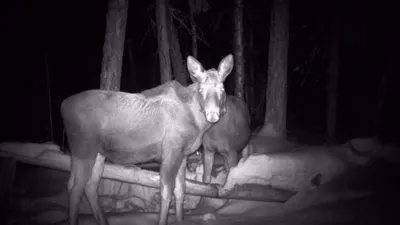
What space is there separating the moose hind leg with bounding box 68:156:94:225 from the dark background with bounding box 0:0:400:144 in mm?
7053

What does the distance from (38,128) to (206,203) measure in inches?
581

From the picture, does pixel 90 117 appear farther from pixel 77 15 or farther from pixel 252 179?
pixel 77 15

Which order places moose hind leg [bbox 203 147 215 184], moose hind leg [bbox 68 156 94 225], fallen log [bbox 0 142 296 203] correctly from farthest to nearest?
moose hind leg [bbox 203 147 215 184] → fallen log [bbox 0 142 296 203] → moose hind leg [bbox 68 156 94 225]

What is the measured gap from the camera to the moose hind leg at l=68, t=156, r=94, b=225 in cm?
464

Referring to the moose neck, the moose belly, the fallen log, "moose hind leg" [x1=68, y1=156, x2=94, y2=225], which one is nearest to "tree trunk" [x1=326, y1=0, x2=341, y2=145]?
the fallen log

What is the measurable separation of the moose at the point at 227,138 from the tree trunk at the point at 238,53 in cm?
292

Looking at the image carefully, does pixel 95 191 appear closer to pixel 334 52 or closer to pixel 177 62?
pixel 177 62

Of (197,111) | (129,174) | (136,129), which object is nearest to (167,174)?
(136,129)

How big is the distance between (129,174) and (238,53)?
21.5 feet

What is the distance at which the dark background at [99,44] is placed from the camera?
1301 cm

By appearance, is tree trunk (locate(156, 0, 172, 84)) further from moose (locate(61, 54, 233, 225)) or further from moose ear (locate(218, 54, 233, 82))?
moose ear (locate(218, 54, 233, 82))

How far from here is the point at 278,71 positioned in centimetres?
957

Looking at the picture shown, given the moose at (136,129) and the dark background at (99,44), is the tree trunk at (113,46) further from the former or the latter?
the dark background at (99,44)

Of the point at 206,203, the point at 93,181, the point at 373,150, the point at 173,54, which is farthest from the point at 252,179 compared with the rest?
the point at 173,54
